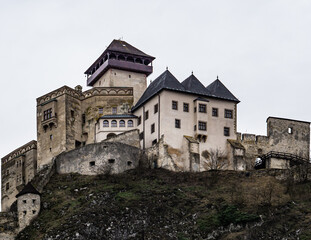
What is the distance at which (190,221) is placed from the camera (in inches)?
3137

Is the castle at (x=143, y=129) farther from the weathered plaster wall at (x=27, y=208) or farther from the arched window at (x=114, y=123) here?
the weathered plaster wall at (x=27, y=208)

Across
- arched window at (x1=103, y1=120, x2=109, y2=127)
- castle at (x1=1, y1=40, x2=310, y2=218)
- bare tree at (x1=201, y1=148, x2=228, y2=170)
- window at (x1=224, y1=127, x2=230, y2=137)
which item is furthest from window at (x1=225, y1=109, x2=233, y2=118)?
arched window at (x1=103, y1=120, x2=109, y2=127)

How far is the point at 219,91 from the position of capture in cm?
10031

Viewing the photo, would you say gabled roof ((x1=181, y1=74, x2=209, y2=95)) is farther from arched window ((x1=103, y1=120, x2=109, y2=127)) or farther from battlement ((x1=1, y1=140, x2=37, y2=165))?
battlement ((x1=1, y1=140, x2=37, y2=165))

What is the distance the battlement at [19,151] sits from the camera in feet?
352

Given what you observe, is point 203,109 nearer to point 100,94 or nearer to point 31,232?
point 100,94

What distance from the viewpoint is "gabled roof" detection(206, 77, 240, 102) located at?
99194 mm

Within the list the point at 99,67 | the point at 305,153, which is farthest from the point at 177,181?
the point at 99,67

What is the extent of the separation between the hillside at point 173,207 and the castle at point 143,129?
3.66 m

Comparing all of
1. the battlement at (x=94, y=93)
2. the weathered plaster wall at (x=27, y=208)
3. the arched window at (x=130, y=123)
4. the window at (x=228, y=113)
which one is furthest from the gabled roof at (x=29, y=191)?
the window at (x=228, y=113)

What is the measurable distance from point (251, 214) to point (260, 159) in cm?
2112

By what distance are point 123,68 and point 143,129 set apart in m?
11.8

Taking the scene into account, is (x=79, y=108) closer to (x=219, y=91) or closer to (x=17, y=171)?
(x=17, y=171)

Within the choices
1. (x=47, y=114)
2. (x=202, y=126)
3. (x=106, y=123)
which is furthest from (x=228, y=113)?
(x=47, y=114)
